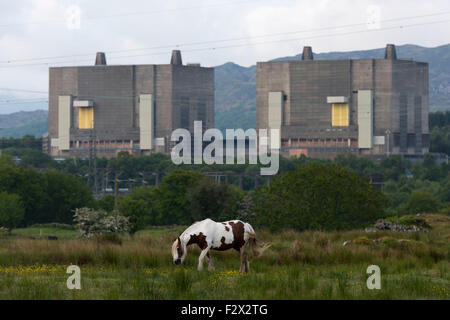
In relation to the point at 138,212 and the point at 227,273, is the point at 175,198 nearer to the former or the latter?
the point at 138,212

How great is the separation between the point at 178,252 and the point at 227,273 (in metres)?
2.40

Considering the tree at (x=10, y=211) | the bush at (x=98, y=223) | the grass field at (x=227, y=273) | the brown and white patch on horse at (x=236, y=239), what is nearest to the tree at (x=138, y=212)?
the bush at (x=98, y=223)

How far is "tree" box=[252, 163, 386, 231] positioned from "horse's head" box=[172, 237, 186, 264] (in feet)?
157

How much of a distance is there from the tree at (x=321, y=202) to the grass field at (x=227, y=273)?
3841cm

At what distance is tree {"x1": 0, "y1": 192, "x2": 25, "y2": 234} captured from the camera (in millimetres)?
102375

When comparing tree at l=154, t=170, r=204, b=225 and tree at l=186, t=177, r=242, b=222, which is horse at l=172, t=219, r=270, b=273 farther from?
tree at l=154, t=170, r=204, b=225

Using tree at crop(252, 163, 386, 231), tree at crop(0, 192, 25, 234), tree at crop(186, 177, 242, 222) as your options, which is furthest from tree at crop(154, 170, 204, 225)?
tree at crop(252, 163, 386, 231)

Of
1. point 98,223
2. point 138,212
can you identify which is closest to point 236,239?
point 98,223

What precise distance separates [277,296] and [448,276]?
7.09 metres

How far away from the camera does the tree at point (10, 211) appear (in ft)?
336

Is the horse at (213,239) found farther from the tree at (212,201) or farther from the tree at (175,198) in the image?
the tree at (175,198)
